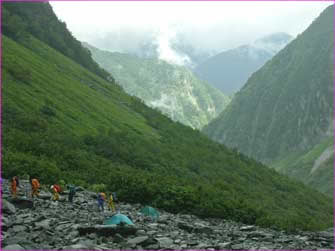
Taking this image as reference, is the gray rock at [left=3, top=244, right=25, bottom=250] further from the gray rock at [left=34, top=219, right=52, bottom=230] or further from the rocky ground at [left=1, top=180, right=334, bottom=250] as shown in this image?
the gray rock at [left=34, top=219, right=52, bottom=230]

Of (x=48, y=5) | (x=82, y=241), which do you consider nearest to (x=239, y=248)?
(x=82, y=241)

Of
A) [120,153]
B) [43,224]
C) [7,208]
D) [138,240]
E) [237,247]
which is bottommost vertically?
[120,153]

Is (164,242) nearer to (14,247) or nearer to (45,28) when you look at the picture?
(14,247)

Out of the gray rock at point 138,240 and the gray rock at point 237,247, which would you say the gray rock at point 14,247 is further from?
the gray rock at point 237,247

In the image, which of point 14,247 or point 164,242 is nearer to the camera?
point 14,247

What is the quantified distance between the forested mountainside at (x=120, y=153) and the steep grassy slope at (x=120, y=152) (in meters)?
0.14

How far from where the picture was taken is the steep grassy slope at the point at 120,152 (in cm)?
4116

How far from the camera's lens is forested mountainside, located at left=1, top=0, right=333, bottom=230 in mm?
40875

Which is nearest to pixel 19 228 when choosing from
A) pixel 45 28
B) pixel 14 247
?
pixel 14 247

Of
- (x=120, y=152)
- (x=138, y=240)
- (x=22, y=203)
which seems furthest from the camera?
(x=120, y=152)

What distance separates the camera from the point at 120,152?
247 ft

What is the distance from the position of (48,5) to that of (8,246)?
16937 cm

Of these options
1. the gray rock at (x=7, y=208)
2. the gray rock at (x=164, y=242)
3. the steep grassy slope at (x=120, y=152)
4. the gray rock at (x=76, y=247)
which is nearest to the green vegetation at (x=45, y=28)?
the steep grassy slope at (x=120, y=152)

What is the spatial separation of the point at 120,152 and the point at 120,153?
238 millimetres
